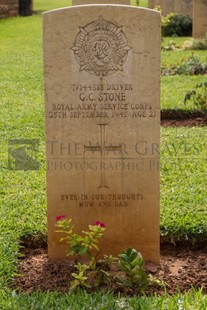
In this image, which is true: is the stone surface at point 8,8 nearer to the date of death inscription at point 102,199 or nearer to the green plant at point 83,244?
the date of death inscription at point 102,199

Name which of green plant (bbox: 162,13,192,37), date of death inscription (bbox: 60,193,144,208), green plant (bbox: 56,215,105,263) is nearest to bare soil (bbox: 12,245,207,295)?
green plant (bbox: 56,215,105,263)

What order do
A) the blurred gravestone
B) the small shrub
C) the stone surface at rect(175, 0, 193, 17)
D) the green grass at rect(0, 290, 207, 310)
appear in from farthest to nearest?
1. the blurred gravestone
2. the stone surface at rect(175, 0, 193, 17)
3. the small shrub
4. the green grass at rect(0, 290, 207, 310)

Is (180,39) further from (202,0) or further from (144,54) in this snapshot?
(144,54)

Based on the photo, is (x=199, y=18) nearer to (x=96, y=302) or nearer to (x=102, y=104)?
(x=102, y=104)

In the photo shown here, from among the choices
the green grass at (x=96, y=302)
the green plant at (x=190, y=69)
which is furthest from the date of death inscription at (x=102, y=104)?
the green plant at (x=190, y=69)

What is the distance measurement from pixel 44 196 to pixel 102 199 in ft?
3.50

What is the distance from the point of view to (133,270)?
11.2 ft

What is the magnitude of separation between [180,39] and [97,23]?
50.2 ft

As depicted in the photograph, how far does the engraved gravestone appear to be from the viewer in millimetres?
3588

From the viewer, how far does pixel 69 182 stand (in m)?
3.78

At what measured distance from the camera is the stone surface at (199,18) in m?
A: 16.0

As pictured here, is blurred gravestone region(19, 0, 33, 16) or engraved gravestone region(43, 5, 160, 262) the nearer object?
engraved gravestone region(43, 5, 160, 262)

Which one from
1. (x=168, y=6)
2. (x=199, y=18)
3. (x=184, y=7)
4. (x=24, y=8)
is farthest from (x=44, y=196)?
(x=24, y=8)

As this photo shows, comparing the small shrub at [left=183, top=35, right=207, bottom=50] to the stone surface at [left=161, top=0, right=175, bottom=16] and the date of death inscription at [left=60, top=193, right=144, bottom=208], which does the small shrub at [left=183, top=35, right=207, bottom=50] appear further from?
the date of death inscription at [left=60, top=193, right=144, bottom=208]
